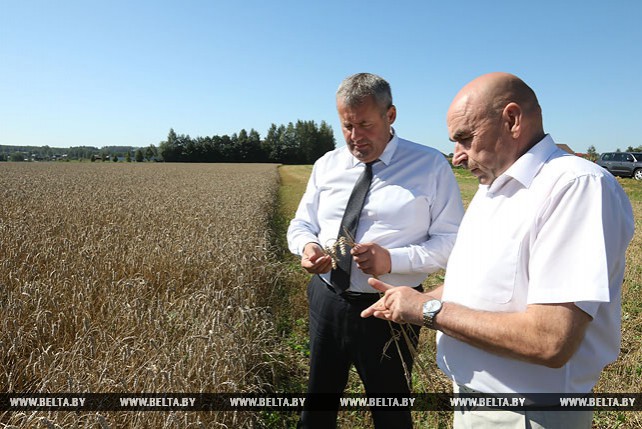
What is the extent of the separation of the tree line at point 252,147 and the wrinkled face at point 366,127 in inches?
3528

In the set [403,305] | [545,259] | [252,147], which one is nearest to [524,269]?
[545,259]

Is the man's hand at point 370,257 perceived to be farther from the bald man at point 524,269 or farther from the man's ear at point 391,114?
the man's ear at point 391,114

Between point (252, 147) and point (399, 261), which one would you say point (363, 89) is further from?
point (252, 147)

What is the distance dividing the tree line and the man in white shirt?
89.6 m

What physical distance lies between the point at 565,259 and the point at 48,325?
3.85 metres

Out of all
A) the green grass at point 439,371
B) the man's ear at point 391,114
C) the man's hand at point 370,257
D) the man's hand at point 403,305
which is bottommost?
the green grass at point 439,371

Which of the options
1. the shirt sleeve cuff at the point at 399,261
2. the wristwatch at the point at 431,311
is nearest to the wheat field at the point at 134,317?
the shirt sleeve cuff at the point at 399,261

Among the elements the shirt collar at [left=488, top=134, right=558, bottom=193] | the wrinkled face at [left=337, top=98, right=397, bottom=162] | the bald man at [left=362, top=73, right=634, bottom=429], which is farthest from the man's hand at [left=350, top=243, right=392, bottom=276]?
the shirt collar at [left=488, top=134, right=558, bottom=193]

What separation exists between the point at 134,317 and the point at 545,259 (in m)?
3.24

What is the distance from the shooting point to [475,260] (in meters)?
1.48

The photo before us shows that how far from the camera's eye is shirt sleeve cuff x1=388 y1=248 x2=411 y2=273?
2.15m

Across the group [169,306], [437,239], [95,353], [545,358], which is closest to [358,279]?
[437,239]

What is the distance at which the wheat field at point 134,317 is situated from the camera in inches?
99.8

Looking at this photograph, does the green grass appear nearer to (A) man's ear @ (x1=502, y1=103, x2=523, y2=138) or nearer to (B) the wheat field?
(B) the wheat field
